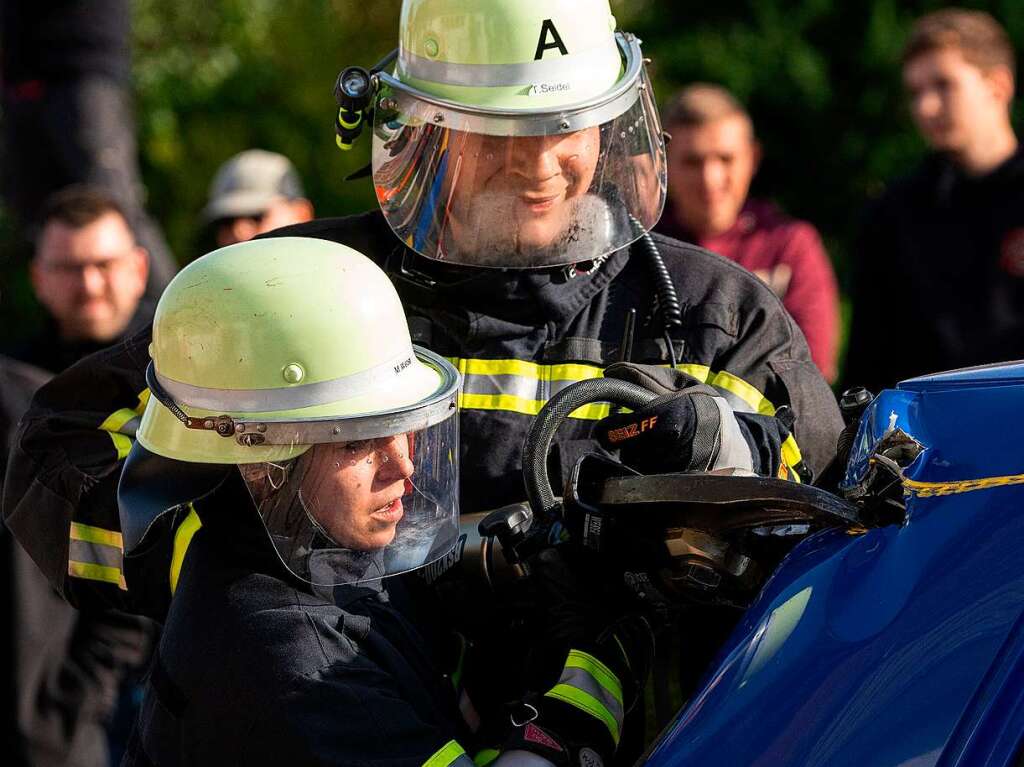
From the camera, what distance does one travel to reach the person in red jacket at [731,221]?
4.79 m

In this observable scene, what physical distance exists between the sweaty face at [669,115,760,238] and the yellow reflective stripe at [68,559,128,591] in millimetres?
2623

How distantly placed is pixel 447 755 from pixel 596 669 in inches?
10.0

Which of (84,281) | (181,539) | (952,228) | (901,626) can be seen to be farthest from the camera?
(952,228)

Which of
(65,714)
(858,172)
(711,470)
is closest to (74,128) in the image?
(65,714)

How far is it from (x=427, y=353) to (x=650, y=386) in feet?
1.09

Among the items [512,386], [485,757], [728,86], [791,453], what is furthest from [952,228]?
[728,86]

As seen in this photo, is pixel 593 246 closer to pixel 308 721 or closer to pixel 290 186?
pixel 308 721

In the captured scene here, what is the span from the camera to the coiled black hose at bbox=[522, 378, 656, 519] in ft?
6.82

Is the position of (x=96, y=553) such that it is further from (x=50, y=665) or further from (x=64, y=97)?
(x=64, y=97)

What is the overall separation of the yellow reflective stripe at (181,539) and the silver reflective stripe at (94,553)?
221 mm

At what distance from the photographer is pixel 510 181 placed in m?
2.52

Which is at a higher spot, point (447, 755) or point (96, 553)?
point (447, 755)

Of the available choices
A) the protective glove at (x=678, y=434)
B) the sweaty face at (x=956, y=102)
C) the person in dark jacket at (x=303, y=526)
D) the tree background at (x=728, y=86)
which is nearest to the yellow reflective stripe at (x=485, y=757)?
the person in dark jacket at (x=303, y=526)

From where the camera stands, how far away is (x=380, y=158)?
8.83 feet
